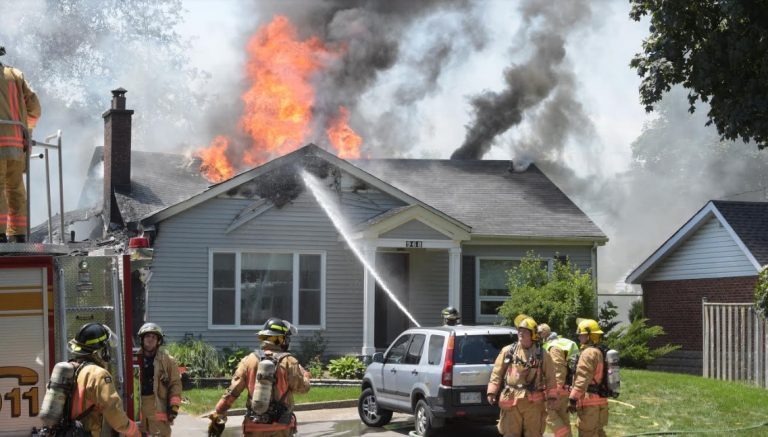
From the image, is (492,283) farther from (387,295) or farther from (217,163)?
(217,163)

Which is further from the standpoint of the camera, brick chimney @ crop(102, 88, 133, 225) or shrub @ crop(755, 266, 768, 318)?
brick chimney @ crop(102, 88, 133, 225)

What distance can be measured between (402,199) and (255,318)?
396 cm

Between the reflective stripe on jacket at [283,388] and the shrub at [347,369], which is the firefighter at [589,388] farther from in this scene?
the shrub at [347,369]

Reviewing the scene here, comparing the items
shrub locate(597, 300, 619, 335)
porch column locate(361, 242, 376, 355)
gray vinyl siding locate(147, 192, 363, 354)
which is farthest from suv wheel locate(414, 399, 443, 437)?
shrub locate(597, 300, 619, 335)

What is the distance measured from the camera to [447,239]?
21.8 m

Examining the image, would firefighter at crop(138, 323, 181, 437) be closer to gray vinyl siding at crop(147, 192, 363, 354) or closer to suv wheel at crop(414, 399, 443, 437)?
suv wheel at crop(414, 399, 443, 437)

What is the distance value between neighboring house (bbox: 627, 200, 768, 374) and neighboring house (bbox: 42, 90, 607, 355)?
264 cm

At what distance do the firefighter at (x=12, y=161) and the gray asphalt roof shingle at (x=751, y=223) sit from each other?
17.6m

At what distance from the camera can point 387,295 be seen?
23125 millimetres

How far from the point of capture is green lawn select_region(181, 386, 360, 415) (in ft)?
54.1

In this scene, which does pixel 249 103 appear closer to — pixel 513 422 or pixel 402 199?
pixel 402 199

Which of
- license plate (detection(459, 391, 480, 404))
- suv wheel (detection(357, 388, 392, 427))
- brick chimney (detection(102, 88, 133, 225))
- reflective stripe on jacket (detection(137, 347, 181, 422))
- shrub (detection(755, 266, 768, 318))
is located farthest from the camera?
brick chimney (detection(102, 88, 133, 225))

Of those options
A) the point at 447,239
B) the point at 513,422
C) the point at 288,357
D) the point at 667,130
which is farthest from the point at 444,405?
the point at 667,130

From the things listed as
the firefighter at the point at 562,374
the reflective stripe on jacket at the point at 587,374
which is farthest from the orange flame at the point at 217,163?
the reflective stripe on jacket at the point at 587,374
